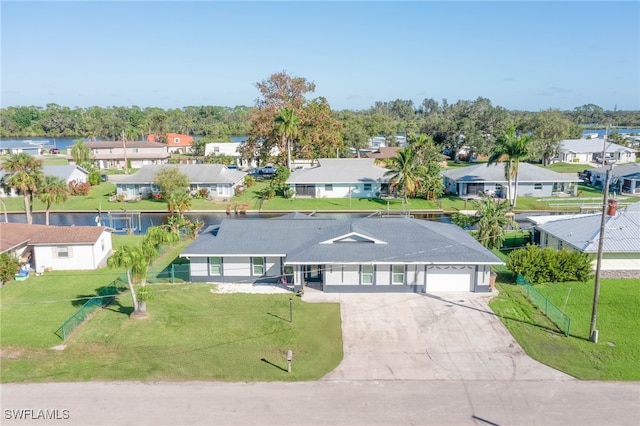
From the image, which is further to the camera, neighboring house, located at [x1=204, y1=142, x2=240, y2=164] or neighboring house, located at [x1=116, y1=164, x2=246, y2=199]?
neighboring house, located at [x1=204, y1=142, x2=240, y2=164]

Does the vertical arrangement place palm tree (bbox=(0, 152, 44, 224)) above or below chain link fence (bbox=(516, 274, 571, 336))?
above

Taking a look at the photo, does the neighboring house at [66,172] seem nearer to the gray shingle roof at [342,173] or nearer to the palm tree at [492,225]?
the gray shingle roof at [342,173]

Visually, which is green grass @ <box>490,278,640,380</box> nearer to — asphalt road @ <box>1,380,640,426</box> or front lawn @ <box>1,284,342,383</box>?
asphalt road @ <box>1,380,640,426</box>

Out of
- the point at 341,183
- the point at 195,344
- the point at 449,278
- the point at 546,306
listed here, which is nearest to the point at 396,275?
the point at 449,278

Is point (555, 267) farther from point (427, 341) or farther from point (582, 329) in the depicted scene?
point (427, 341)

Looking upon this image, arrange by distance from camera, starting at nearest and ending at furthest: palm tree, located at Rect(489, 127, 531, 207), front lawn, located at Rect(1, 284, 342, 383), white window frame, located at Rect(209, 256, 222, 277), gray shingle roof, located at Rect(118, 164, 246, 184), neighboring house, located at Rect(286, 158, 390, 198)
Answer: front lawn, located at Rect(1, 284, 342, 383)
white window frame, located at Rect(209, 256, 222, 277)
palm tree, located at Rect(489, 127, 531, 207)
gray shingle roof, located at Rect(118, 164, 246, 184)
neighboring house, located at Rect(286, 158, 390, 198)

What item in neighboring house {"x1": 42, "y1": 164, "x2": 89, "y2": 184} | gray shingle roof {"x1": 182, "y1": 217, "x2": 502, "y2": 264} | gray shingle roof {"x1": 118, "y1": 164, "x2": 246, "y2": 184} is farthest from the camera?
neighboring house {"x1": 42, "y1": 164, "x2": 89, "y2": 184}

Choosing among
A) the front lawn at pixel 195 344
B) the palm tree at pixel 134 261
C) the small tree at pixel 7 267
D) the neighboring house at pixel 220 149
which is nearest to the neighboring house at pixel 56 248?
the small tree at pixel 7 267

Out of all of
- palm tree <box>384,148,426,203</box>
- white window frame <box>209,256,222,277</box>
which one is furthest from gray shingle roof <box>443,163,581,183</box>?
white window frame <box>209,256,222,277</box>
